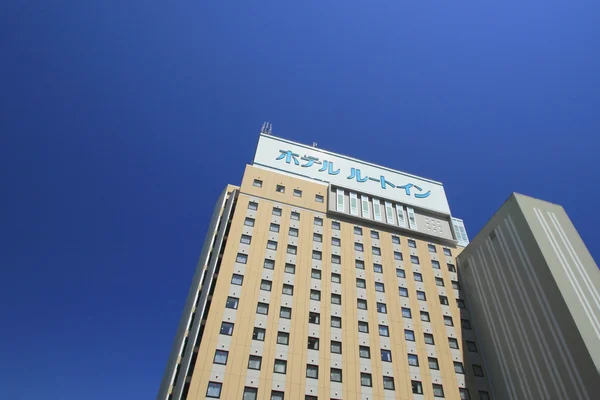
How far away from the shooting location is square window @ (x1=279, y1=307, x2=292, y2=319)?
2902 cm

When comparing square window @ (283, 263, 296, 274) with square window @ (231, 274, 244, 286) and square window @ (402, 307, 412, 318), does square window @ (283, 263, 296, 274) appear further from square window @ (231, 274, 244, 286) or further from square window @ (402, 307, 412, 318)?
square window @ (402, 307, 412, 318)

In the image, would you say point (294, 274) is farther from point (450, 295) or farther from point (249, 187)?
point (450, 295)

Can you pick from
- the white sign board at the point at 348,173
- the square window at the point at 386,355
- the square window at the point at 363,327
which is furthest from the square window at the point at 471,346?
the white sign board at the point at 348,173

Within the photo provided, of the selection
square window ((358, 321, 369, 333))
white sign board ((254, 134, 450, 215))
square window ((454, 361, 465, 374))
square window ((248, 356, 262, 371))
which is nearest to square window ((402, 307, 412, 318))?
square window ((358, 321, 369, 333))

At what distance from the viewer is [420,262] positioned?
123 feet

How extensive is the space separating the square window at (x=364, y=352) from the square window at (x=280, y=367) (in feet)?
21.0

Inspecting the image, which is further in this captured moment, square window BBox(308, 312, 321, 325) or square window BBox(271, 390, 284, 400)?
square window BBox(308, 312, 321, 325)

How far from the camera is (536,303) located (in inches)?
1033

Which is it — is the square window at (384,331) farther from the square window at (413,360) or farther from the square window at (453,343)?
the square window at (453,343)

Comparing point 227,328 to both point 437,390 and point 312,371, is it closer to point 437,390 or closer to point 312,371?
point 312,371

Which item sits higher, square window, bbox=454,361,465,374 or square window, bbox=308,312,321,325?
square window, bbox=308,312,321,325

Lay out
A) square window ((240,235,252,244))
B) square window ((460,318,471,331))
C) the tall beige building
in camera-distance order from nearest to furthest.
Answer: the tall beige building
square window ((240,235,252,244))
square window ((460,318,471,331))

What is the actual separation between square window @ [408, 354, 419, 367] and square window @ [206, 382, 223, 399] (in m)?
15.7

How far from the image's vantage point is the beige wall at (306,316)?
1011 inches
